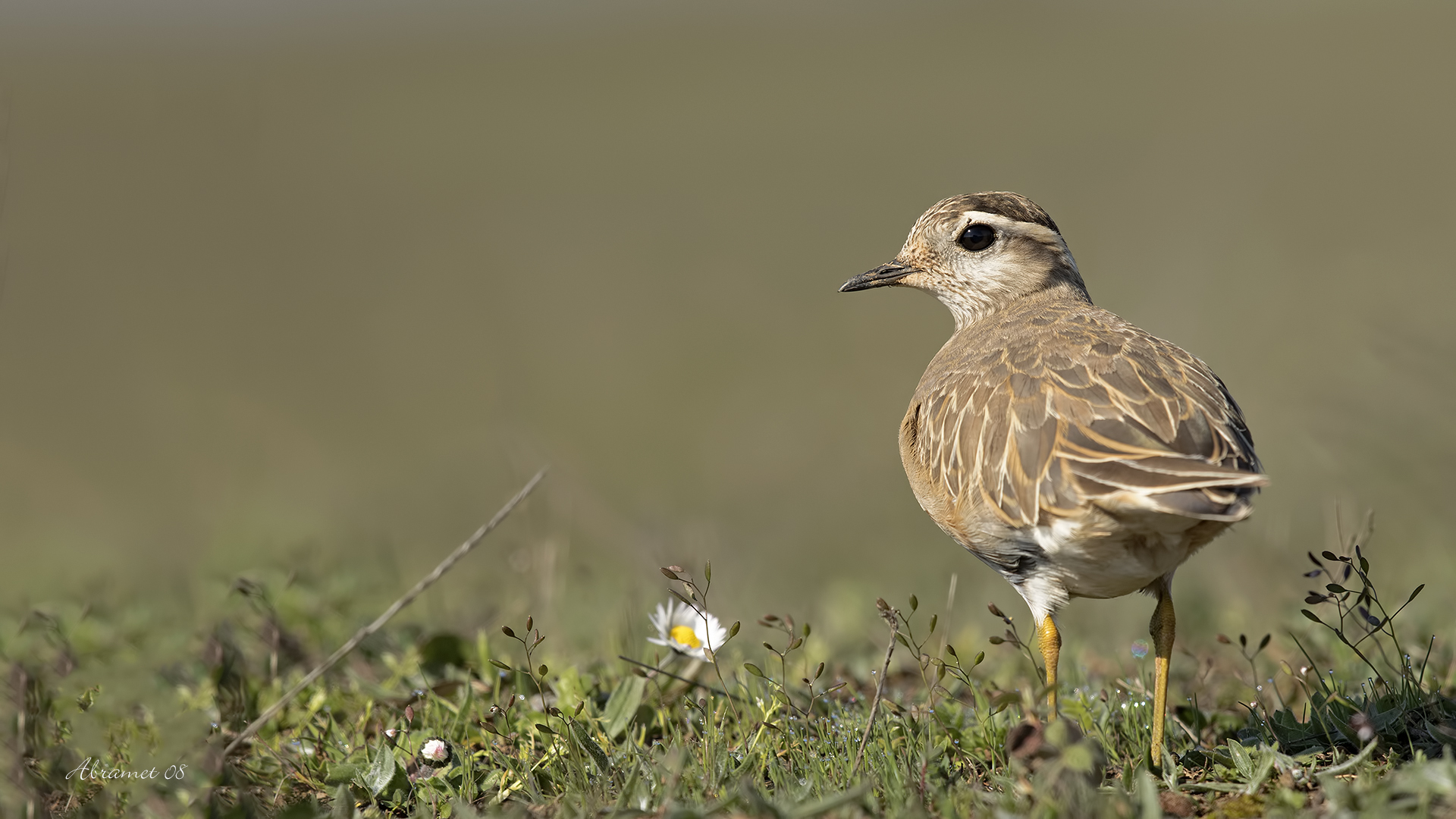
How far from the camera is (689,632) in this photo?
18.0ft

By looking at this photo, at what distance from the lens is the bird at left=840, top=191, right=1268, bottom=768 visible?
14.7ft

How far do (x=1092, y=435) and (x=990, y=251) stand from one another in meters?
2.34

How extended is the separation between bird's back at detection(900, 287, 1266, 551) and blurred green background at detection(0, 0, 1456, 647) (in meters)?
2.07

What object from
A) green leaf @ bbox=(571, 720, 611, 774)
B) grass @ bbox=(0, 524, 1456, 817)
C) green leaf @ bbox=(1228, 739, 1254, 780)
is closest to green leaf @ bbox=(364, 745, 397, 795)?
grass @ bbox=(0, 524, 1456, 817)

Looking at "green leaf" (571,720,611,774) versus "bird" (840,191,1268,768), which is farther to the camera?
"green leaf" (571,720,611,774)

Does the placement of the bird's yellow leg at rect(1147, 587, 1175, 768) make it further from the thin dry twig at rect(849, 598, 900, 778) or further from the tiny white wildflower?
the tiny white wildflower

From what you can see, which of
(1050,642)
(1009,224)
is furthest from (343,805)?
(1009,224)

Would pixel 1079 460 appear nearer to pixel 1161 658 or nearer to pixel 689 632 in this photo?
pixel 1161 658

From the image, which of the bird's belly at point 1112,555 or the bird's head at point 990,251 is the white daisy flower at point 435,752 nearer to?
the bird's belly at point 1112,555

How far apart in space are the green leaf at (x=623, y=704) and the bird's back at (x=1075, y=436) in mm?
1555

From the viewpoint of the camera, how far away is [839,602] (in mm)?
7988

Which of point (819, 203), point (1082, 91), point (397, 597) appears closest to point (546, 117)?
point (819, 203)

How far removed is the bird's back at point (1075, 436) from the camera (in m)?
4.41

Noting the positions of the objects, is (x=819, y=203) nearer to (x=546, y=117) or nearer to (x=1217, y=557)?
(x=546, y=117)
